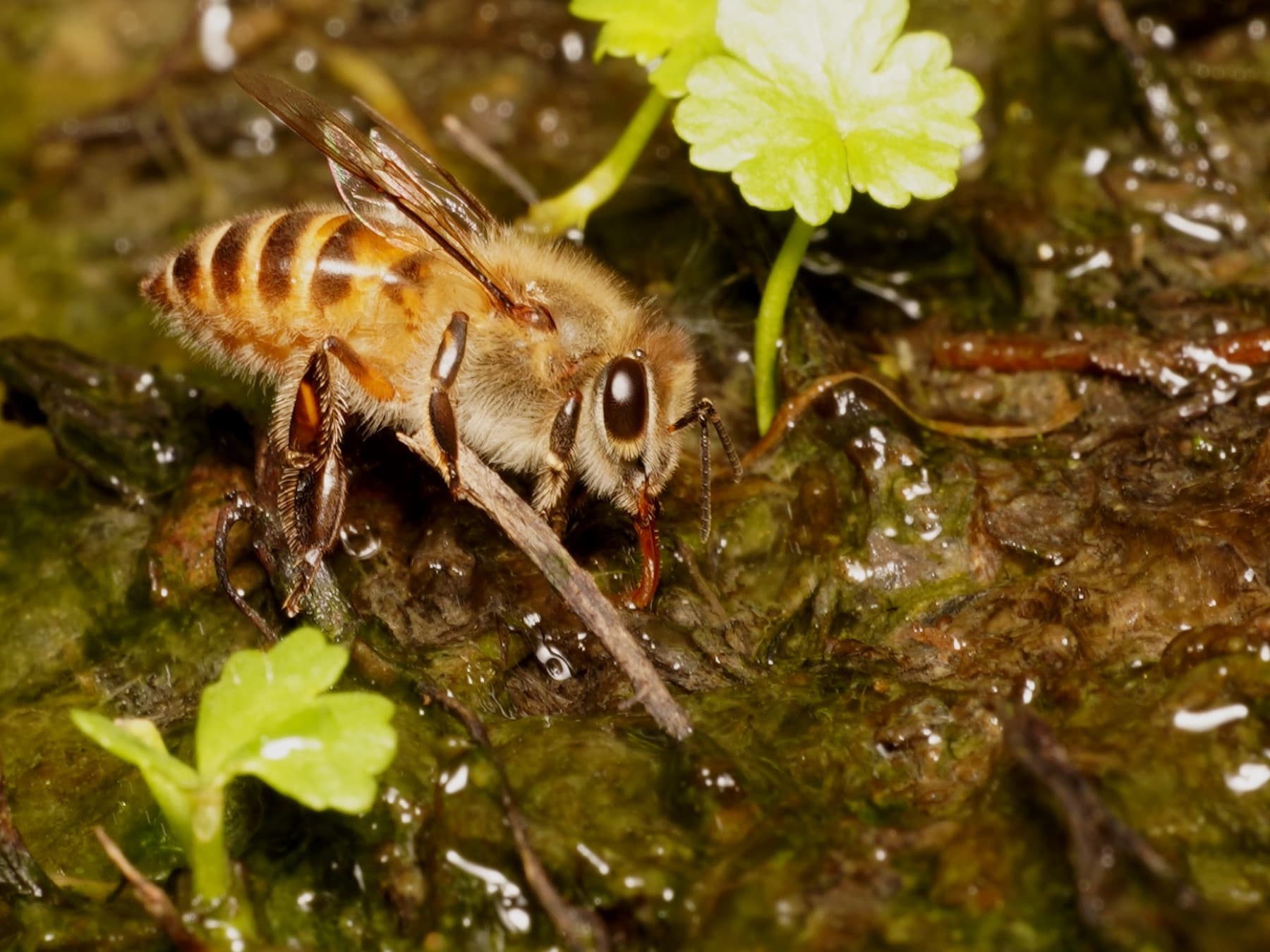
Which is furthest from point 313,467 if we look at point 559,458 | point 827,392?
point 827,392

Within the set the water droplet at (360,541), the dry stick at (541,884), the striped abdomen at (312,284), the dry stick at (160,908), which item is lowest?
the water droplet at (360,541)

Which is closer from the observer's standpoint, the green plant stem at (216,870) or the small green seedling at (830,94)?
the green plant stem at (216,870)

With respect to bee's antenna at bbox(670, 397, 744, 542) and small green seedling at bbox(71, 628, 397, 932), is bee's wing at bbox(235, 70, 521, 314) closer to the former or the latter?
bee's antenna at bbox(670, 397, 744, 542)

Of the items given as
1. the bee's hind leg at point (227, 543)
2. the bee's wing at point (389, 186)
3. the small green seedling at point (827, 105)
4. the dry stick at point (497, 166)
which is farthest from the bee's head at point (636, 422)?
the dry stick at point (497, 166)

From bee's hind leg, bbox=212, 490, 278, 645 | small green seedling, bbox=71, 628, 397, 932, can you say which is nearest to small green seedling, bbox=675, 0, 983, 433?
bee's hind leg, bbox=212, 490, 278, 645

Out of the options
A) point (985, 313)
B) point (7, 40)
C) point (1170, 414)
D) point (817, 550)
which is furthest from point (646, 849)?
point (7, 40)

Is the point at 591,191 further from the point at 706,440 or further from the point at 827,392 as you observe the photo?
the point at 706,440

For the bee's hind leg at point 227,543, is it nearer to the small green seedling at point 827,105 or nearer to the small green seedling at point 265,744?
the small green seedling at point 265,744
